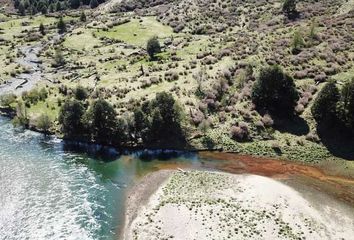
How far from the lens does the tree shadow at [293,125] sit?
100 meters

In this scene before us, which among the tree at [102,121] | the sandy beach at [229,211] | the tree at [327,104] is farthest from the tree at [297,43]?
the tree at [102,121]

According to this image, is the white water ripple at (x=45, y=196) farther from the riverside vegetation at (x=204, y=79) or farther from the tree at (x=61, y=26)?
the tree at (x=61, y=26)

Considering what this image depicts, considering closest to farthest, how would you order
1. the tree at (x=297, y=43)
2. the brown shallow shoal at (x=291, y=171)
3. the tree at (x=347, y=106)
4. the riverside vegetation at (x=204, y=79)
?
1. the brown shallow shoal at (x=291, y=171)
2. the tree at (x=347, y=106)
3. the riverside vegetation at (x=204, y=79)
4. the tree at (x=297, y=43)

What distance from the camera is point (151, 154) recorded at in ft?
318

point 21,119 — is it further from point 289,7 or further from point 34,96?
point 289,7

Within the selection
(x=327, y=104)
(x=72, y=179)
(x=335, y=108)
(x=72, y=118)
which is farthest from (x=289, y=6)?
(x=72, y=179)

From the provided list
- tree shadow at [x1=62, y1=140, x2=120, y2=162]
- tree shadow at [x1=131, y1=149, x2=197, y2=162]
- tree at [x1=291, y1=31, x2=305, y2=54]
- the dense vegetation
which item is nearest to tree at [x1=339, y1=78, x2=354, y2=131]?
the dense vegetation

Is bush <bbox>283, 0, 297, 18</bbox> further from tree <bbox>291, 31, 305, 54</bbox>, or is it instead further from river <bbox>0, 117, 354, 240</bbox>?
river <bbox>0, 117, 354, 240</bbox>

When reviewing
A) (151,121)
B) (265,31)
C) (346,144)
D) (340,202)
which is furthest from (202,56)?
(340,202)

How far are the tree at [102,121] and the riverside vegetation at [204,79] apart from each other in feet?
0.70

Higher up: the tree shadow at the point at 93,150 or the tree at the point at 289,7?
the tree at the point at 289,7

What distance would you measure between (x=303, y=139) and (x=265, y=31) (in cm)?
6491

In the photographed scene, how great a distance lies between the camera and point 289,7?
543ft

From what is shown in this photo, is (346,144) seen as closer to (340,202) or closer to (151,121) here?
(340,202)
